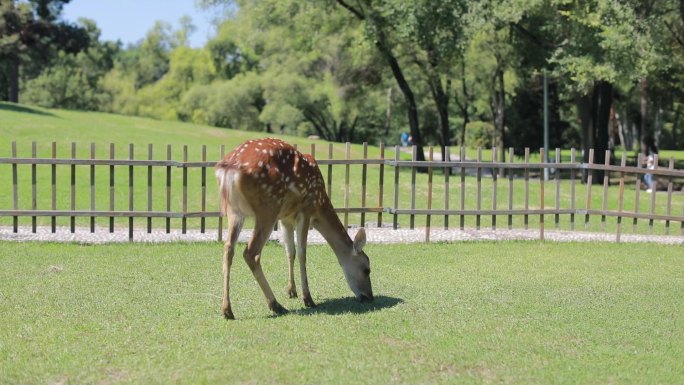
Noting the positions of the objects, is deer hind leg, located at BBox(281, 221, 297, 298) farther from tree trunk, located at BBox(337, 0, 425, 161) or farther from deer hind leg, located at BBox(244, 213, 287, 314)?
tree trunk, located at BBox(337, 0, 425, 161)

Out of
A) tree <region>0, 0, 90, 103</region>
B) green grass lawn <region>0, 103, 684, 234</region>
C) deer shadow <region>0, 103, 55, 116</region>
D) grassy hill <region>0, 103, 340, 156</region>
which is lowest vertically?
green grass lawn <region>0, 103, 684, 234</region>

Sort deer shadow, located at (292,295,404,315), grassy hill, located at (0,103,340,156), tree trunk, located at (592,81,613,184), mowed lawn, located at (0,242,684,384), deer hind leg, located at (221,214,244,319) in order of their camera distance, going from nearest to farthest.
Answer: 1. mowed lawn, located at (0,242,684,384)
2. deer hind leg, located at (221,214,244,319)
3. deer shadow, located at (292,295,404,315)
4. grassy hill, located at (0,103,340,156)
5. tree trunk, located at (592,81,613,184)

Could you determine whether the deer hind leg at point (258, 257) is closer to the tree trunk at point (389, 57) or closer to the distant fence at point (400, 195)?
the distant fence at point (400, 195)

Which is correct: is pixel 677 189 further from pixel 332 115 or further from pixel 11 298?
pixel 332 115

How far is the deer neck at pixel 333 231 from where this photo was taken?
10.1 meters

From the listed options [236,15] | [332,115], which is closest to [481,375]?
[236,15]

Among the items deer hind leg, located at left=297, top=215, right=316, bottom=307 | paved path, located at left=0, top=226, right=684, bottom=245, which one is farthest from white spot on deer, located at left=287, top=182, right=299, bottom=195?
paved path, located at left=0, top=226, right=684, bottom=245

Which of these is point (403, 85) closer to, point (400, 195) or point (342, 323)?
point (400, 195)

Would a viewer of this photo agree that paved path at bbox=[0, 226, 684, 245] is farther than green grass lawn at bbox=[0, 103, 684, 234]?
No

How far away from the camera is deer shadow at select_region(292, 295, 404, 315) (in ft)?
30.5

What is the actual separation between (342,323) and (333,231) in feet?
5.67

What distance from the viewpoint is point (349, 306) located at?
31.6ft

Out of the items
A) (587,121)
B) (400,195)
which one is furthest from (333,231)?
(587,121)

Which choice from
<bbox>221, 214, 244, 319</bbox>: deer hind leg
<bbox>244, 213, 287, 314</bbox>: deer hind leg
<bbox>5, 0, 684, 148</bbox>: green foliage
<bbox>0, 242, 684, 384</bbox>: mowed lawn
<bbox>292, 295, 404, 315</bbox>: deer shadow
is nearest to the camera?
<bbox>0, 242, 684, 384</bbox>: mowed lawn
